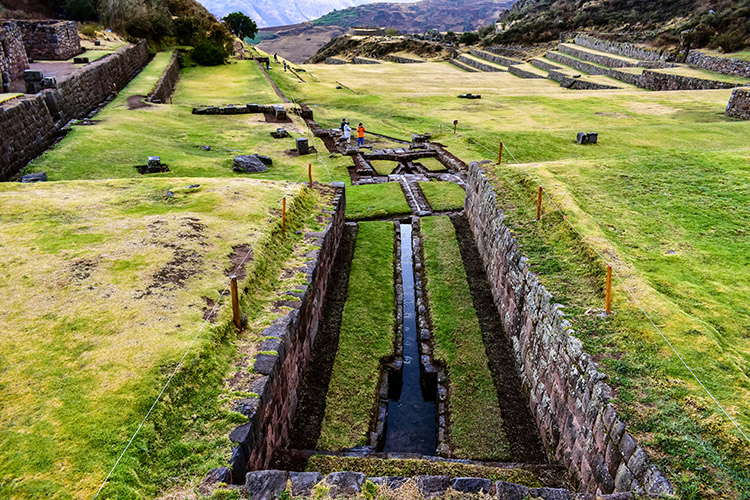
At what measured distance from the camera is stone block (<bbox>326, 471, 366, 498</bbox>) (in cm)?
625

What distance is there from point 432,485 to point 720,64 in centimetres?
5558

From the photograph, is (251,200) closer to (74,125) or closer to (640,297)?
(640,297)

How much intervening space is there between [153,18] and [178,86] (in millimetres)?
16752

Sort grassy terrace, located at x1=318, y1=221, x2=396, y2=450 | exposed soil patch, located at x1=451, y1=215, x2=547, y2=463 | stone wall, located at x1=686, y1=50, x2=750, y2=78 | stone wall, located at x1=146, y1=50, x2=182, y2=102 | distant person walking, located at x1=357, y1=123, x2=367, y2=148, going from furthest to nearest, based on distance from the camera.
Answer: stone wall, located at x1=686, y1=50, x2=750, y2=78, stone wall, located at x1=146, y1=50, x2=182, y2=102, distant person walking, located at x1=357, y1=123, x2=367, y2=148, grassy terrace, located at x1=318, y1=221, x2=396, y2=450, exposed soil patch, located at x1=451, y1=215, x2=547, y2=463

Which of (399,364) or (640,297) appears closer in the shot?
(640,297)

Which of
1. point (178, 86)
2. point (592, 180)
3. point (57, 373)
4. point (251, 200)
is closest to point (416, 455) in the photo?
point (57, 373)

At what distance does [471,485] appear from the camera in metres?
6.31

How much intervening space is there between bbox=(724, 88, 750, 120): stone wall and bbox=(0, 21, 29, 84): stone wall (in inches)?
1582

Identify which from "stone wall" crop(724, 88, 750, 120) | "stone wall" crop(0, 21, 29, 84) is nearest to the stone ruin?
"stone wall" crop(0, 21, 29, 84)

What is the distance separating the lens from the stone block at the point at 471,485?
20.5ft

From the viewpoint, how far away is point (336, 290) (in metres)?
14.8

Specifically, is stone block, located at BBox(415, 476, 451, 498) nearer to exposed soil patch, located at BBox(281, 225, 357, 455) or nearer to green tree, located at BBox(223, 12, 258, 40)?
exposed soil patch, located at BBox(281, 225, 357, 455)

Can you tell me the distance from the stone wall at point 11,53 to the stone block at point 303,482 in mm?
24751

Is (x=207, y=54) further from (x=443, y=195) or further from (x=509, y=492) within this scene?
(x=509, y=492)
